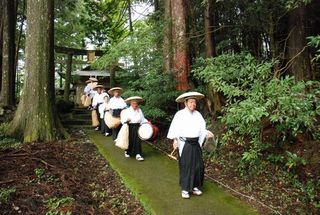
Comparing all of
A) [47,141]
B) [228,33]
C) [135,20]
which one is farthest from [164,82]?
[135,20]

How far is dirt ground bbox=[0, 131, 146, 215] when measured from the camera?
493 centimetres

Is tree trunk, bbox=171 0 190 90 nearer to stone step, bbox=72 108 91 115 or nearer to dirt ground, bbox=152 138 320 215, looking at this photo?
dirt ground, bbox=152 138 320 215

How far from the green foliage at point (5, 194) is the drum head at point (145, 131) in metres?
3.00

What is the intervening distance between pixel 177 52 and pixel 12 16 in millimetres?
7034

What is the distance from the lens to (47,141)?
27.9ft

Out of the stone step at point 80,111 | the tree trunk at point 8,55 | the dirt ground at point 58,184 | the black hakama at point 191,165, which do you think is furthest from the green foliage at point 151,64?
the stone step at point 80,111

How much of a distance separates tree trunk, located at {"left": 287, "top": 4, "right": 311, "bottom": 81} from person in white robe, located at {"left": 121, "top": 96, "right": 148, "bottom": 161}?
11.1 ft

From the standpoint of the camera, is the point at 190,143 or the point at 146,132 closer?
the point at 190,143

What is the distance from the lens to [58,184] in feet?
19.0

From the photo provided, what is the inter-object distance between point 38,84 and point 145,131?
3.38m

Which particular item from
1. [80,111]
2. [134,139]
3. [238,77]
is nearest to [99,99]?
[80,111]

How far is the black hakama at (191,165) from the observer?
5516 mm

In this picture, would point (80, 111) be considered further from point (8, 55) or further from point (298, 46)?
point (298, 46)

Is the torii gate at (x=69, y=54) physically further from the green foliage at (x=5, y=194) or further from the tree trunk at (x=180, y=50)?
the green foliage at (x=5, y=194)
